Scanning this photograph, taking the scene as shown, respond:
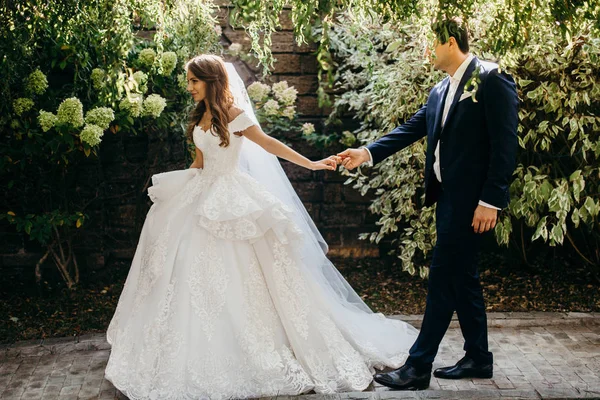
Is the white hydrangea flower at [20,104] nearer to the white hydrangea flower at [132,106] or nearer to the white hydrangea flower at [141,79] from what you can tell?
the white hydrangea flower at [132,106]

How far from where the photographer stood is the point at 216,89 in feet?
12.8

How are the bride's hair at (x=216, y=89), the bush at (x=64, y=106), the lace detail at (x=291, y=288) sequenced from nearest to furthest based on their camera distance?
the lace detail at (x=291, y=288) < the bride's hair at (x=216, y=89) < the bush at (x=64, y=106)

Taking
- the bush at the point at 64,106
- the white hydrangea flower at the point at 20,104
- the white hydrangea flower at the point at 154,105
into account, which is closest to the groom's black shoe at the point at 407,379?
the bush at the point at 64,106

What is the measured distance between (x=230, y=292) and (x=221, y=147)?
817mm

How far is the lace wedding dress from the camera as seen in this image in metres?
3.59

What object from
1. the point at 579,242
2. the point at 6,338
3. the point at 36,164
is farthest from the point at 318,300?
the point at 579,242

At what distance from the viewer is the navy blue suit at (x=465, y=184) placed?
3.44m

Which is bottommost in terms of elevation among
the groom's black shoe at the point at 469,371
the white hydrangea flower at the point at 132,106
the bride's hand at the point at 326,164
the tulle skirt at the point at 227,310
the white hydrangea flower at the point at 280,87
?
the groom's black shoe at the point at 469,371

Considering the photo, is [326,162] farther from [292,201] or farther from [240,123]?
[240,123]

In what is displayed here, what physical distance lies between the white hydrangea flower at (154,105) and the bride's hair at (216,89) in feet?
3.08

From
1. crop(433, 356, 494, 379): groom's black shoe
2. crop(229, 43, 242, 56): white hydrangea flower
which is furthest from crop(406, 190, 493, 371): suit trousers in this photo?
crop(229, 43, 242, 56): white hydrangea flower

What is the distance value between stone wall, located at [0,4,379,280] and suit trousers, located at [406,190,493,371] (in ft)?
7.96

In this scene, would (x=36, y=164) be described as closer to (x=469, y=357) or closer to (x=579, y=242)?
(x=469, y=357)

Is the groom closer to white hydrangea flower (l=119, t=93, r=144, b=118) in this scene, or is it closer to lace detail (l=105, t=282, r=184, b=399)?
lace detail (l=105, t=282, r=184, b=399)
